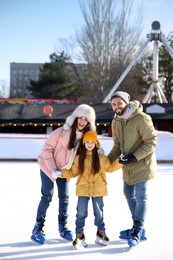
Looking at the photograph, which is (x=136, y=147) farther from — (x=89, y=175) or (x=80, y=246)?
(x=80, y=246)

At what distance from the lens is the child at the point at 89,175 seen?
3096 mm

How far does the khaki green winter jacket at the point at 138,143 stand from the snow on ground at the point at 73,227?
600mm

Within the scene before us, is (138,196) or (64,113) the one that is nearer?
(138,196)

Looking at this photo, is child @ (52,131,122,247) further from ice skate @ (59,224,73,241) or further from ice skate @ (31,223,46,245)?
ice skate @ (31,223,46,245)

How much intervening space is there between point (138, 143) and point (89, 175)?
51 centimetres

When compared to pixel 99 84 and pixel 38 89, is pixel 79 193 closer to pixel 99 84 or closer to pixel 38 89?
pixel 99 84

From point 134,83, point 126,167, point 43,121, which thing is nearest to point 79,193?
point 126,167

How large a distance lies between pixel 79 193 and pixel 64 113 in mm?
13533

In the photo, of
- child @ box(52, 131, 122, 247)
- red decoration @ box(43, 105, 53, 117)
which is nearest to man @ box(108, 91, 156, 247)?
child @ box(52, 131, 122, 247)

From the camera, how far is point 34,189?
5.95 metres

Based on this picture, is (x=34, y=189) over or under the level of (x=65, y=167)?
under

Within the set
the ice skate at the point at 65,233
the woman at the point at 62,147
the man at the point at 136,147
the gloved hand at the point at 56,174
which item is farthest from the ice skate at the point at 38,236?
the man at the point at 136,147

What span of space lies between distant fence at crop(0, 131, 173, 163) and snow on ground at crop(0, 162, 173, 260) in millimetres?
4085

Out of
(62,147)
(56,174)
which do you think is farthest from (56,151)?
(56,174)
